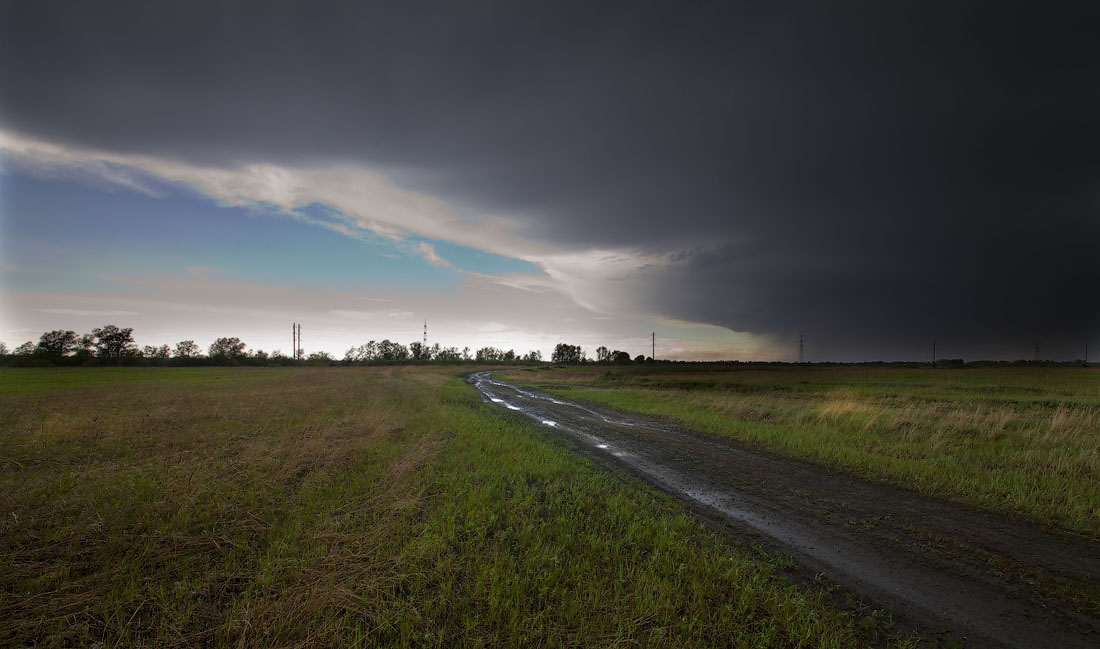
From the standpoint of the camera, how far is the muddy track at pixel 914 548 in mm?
4340

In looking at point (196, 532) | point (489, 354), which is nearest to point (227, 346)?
point (489, 354)

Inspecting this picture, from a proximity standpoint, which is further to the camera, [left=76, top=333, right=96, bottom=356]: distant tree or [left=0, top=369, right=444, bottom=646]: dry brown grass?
[left=76, top=333, right=96, bottom=356]: distant tree

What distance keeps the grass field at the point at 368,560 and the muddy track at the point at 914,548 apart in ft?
3.13

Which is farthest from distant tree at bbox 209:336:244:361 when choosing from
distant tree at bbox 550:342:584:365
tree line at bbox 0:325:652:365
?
distant tree at bbox 550:342:584:365

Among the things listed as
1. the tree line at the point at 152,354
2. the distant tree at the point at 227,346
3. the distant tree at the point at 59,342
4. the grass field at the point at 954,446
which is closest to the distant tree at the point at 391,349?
the tree line at the point at 152,354

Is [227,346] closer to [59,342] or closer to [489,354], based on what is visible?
[59,342]

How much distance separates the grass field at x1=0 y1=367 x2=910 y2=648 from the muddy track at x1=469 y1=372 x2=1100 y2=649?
95 centimetres

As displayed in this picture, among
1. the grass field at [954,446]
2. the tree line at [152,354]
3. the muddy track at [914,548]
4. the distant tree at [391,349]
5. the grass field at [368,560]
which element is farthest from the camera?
the distant tree at [391,349]

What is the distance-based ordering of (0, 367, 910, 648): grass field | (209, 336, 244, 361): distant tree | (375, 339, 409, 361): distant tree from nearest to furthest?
(0, 367, 910, 648): grass field → (209, 336, 244, 361): distant tree → (375, 339, 409, 361): distant tree

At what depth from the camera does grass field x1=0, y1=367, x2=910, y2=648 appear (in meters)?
3.95

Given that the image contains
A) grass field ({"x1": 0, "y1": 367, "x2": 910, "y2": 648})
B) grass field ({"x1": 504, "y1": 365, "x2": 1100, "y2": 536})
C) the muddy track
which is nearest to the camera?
grass field ({"x1": 0, "y1": 367, "x2": 910, "y2": 648})

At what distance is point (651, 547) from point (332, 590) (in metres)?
4.10

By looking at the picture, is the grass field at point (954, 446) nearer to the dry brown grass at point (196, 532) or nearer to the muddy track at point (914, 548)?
the muddy track at point (914, 548)

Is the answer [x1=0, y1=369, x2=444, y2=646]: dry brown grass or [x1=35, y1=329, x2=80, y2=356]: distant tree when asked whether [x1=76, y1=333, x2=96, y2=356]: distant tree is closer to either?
[x1=35, y1=329, x2=80, y2=356]: distant tree
